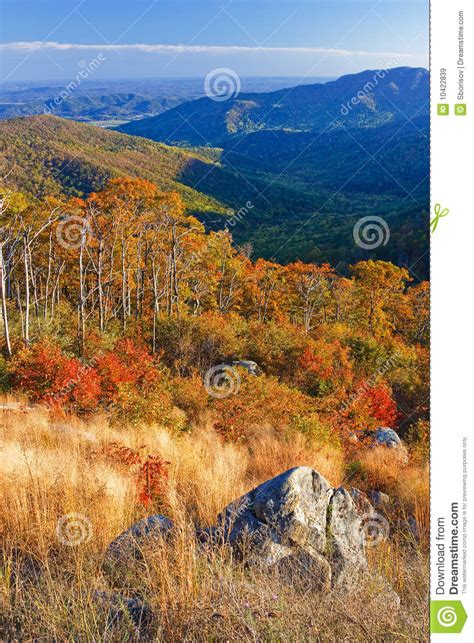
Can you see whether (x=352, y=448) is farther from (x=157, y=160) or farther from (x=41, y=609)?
(x=157, y=160)

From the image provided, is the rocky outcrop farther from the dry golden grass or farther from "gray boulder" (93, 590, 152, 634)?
"gray boulder" (93, 590, 152, 634)

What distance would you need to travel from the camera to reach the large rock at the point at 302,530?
2996 millimetres

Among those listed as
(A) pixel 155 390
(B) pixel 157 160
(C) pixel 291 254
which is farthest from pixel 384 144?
(A) pixel 155 390

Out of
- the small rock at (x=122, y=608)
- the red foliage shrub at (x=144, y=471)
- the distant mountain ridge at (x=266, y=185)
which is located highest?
the distant mountain ridge at (x=266, y=185)

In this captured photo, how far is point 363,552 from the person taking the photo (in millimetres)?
3461

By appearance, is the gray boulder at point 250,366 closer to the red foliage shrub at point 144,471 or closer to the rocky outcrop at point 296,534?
the red foliage shrub at point 144,471

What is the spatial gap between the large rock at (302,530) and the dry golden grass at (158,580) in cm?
20
